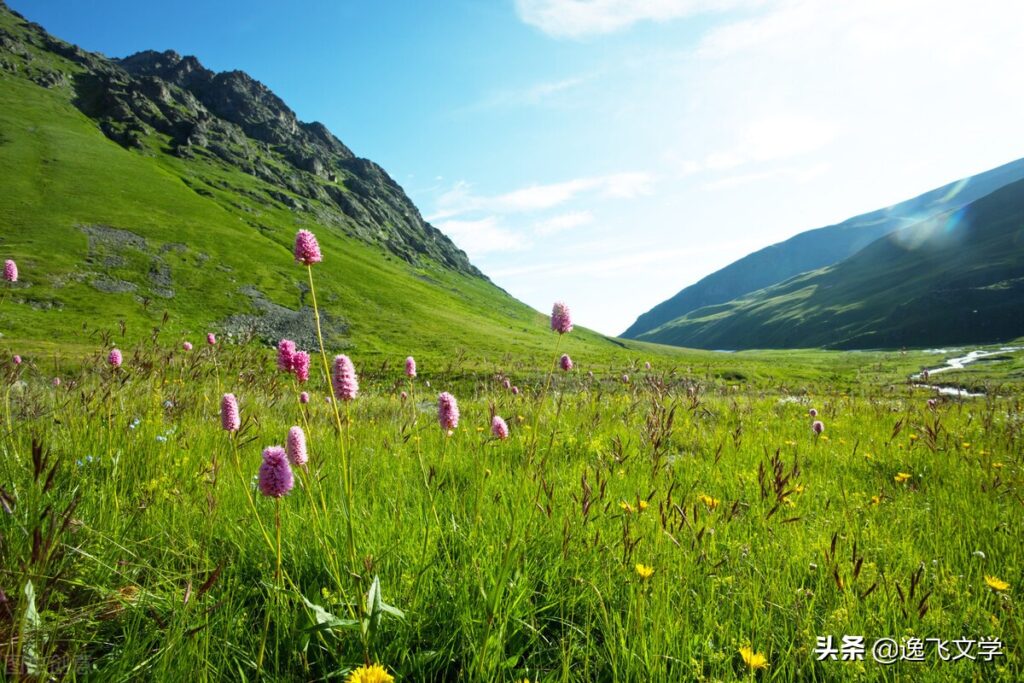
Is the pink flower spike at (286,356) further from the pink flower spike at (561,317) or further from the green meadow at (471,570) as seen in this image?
the pink flower spike at (561,317)

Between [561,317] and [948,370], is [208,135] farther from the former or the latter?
[948,370]

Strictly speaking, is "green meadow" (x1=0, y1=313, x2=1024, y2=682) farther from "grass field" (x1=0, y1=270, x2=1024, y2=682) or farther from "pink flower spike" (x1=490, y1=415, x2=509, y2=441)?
"pink flower spike" (x1=490, y1=415, x2=509, y2=441)

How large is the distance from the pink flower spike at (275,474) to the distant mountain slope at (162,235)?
58.9ft

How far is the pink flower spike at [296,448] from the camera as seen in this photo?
7.54ft

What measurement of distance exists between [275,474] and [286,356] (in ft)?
2.99

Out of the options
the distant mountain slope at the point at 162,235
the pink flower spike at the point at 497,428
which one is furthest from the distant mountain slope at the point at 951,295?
the pink flower spike at the point at 497,428

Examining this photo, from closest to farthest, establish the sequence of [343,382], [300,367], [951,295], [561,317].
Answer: [343,382] < [300,367] < [561,317] < [951,295]

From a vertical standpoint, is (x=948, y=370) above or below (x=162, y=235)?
below

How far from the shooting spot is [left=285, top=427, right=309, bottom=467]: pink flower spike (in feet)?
7.54

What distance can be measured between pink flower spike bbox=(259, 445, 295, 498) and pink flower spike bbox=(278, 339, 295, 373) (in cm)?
72

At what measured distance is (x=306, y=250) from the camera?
253cm

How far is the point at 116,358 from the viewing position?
5.98 m

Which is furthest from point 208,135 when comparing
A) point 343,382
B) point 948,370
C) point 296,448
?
point 948,370

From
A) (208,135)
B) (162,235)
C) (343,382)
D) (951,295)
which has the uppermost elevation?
(208,135)
